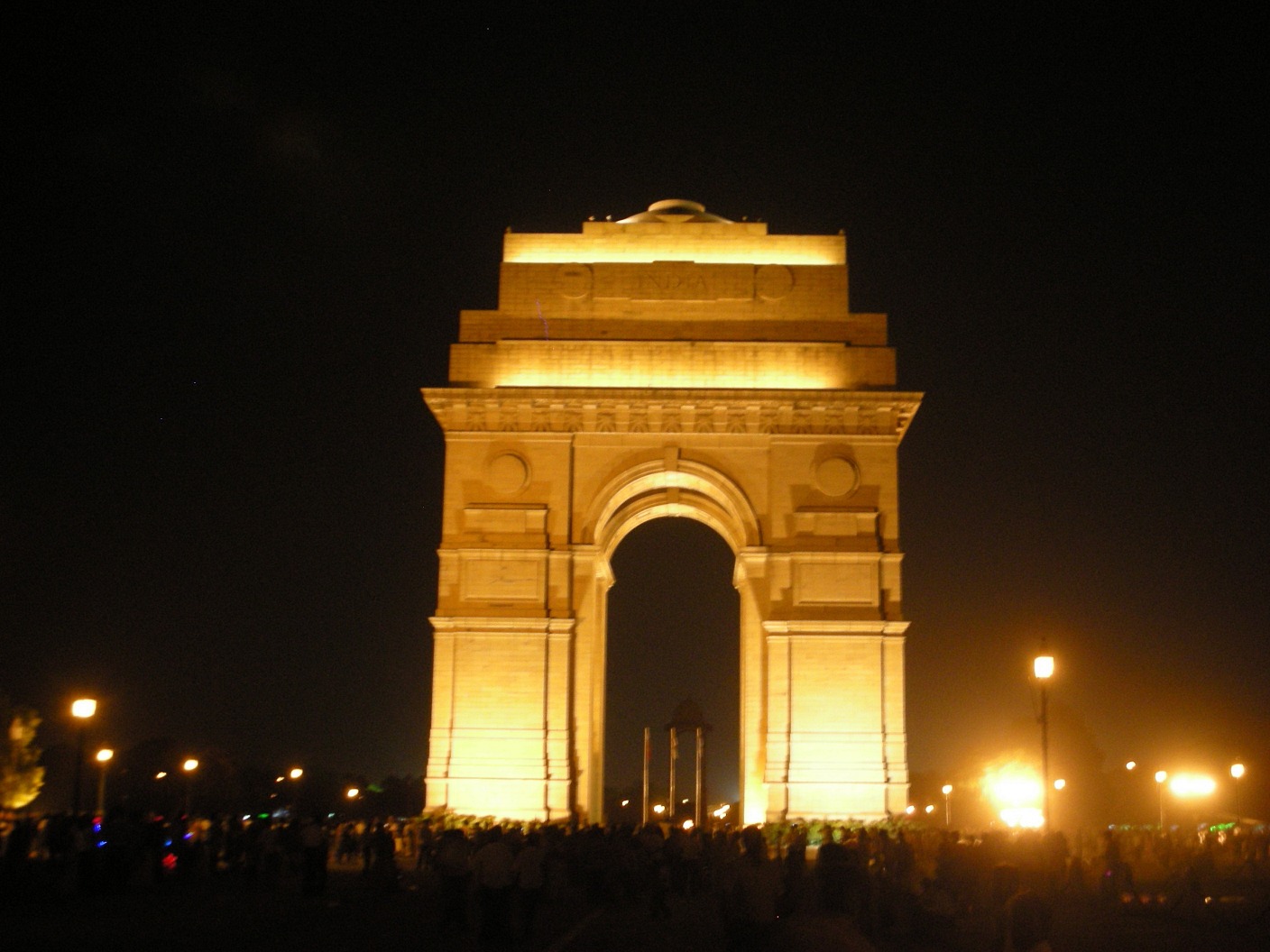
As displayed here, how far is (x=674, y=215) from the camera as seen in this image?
138 ft

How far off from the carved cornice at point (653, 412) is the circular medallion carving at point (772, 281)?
3150 millimetres

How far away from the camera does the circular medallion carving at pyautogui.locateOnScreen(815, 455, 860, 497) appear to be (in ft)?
122

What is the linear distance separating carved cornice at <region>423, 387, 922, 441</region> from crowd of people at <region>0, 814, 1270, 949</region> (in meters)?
9.57

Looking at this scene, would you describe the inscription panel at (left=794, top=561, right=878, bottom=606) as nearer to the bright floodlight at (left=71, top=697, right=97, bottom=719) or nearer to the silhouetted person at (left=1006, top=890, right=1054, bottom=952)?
the bright floodlight at (left=71, top=697, right=97, bottom=719)

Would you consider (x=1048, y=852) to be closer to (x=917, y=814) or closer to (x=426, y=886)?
(x=426, y=886)

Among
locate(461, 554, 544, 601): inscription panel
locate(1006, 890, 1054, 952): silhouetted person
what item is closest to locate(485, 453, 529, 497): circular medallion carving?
locate(461, 554, 544, 601): inscription panel

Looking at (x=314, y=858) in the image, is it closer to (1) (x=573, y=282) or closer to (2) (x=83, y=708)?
(2) (x=83, y=708)

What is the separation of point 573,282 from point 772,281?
16.0ft

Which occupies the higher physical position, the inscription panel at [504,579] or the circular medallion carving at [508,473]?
the circular medallion carving at [508,473]

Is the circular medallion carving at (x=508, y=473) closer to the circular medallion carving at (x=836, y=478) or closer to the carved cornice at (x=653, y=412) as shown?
the carved cornice at (x=653, y=412)

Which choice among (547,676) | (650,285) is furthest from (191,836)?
(650,285)

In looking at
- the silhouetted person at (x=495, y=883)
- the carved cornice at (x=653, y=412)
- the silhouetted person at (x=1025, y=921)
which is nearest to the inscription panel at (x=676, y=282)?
the carved cornice at (x=653, y=412)

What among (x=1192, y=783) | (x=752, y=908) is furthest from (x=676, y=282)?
(x=1192, y=783)

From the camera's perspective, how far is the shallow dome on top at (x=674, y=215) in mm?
41031
